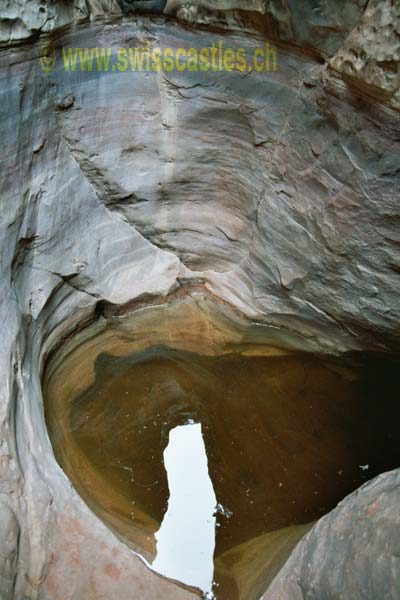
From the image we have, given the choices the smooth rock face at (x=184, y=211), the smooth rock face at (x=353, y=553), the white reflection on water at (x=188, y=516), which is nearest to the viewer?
the smooth rock face at (x=353, y=553)

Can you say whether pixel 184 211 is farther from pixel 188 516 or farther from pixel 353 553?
pixel 353 553

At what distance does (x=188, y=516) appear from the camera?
303cm

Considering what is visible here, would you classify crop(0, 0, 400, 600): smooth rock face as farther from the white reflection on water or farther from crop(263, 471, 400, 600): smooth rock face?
the white reflection on water

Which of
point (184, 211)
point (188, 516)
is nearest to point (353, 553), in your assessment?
point (188, 516)

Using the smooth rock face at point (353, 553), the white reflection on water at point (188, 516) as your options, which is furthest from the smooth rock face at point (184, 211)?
the white reflection on water at point (188, 516)

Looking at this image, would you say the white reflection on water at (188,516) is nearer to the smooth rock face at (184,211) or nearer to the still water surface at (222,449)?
the still water surface at (222,449)

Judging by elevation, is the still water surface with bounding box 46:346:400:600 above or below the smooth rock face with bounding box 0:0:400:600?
below

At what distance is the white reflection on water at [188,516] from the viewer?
2826mm

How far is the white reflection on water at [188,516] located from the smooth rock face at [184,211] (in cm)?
23

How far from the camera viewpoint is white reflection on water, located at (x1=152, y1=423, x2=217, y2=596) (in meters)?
2.83

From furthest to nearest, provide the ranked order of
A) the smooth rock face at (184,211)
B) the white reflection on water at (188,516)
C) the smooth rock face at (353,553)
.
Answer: the white reflection on water at (188,516) < the smooth rock face at (184,211) < the smooth rock face at (353,553)

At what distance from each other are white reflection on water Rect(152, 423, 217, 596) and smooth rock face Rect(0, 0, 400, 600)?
23 cm

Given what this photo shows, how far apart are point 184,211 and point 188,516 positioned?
2098 millimetres

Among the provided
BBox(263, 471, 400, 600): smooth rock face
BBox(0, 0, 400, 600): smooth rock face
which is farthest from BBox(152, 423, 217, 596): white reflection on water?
BBox(263, 471, 400, 600): smooth rock face
